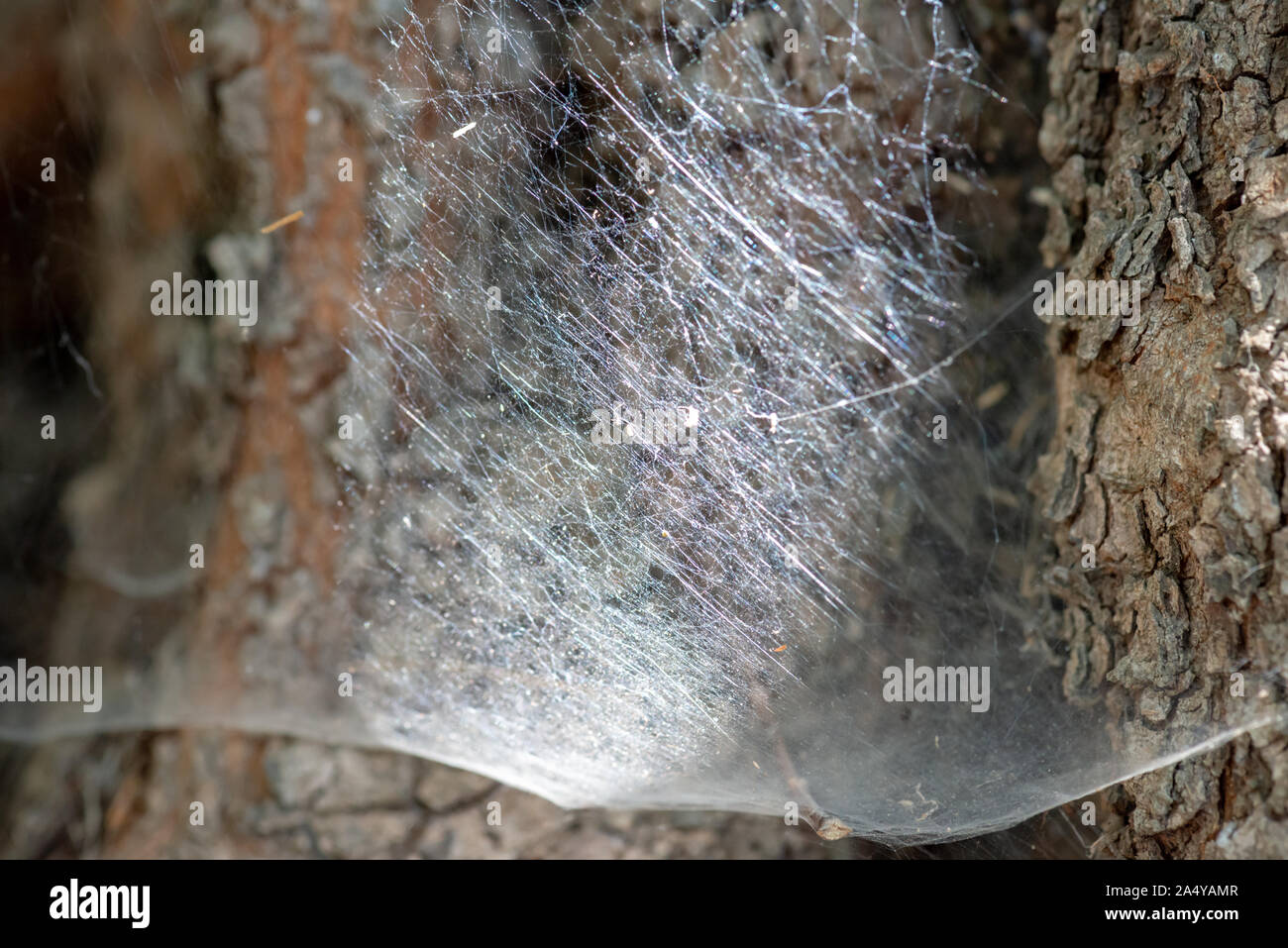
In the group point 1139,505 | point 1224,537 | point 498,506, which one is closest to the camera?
point 1224,537

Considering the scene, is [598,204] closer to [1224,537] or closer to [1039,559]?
[1039,559]

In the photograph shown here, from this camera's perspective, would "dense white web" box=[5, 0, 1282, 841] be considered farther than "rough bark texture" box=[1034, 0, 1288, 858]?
Yes

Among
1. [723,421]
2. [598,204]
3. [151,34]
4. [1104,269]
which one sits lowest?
[723,421]

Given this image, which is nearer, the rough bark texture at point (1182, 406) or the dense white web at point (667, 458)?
the rough bark texture at point (1182, 406)

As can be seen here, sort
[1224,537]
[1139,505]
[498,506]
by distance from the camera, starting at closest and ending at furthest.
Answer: [1224,537] → [1139,505] → [498,506]

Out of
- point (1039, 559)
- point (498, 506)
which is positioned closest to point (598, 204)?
point (498, 506)

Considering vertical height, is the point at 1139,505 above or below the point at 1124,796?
above

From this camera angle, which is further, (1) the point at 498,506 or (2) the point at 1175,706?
(1) the point at 498,506

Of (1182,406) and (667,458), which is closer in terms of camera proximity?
(1182,406)
